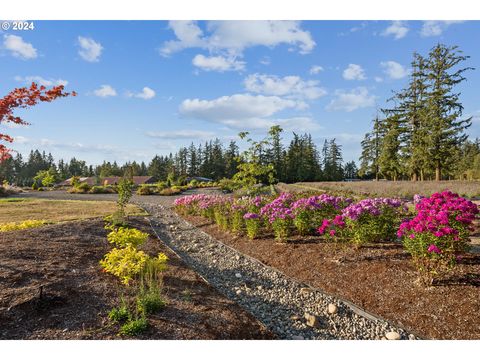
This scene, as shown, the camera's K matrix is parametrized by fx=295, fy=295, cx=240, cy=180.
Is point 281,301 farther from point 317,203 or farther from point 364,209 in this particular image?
point 317,203

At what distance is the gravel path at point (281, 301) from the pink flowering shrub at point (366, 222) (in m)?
1.58

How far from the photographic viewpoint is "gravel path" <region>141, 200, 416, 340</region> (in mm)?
3744

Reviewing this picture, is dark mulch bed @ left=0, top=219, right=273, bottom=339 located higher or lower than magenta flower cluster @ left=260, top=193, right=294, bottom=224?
lower

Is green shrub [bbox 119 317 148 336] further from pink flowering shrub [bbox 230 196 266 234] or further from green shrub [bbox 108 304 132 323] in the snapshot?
pink flowering shrub [bbox 230 196 266 234]

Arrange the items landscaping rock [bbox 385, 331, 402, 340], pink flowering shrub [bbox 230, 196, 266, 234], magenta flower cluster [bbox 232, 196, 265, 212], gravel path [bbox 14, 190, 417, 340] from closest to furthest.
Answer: landscaping rock [bbox 385, 331, 402, 340], gravel path [bbox 14, 190, 417, 340], pink flowering shrub [bbox 230, 196, 266, 234], magenta flower cluster [bbox 232, 196, 265, 212]

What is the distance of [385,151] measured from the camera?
3061 centimetres

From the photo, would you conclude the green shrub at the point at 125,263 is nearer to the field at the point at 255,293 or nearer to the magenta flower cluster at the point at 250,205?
the field at the point at 255,293

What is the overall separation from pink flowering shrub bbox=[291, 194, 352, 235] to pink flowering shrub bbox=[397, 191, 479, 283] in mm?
2562

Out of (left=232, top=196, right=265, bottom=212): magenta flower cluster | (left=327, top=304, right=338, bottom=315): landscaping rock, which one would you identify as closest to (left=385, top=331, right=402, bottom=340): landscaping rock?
(left=327, top=304, right=338, bottom=315): landscaping rock

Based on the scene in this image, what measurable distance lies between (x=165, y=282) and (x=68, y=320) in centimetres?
167

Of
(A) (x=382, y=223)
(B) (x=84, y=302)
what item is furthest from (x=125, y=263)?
(A) (x=382, y=223)

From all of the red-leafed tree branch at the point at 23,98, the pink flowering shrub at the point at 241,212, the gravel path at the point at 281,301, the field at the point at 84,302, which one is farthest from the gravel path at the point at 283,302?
the red-leafed tree branch at the point at 23,98
